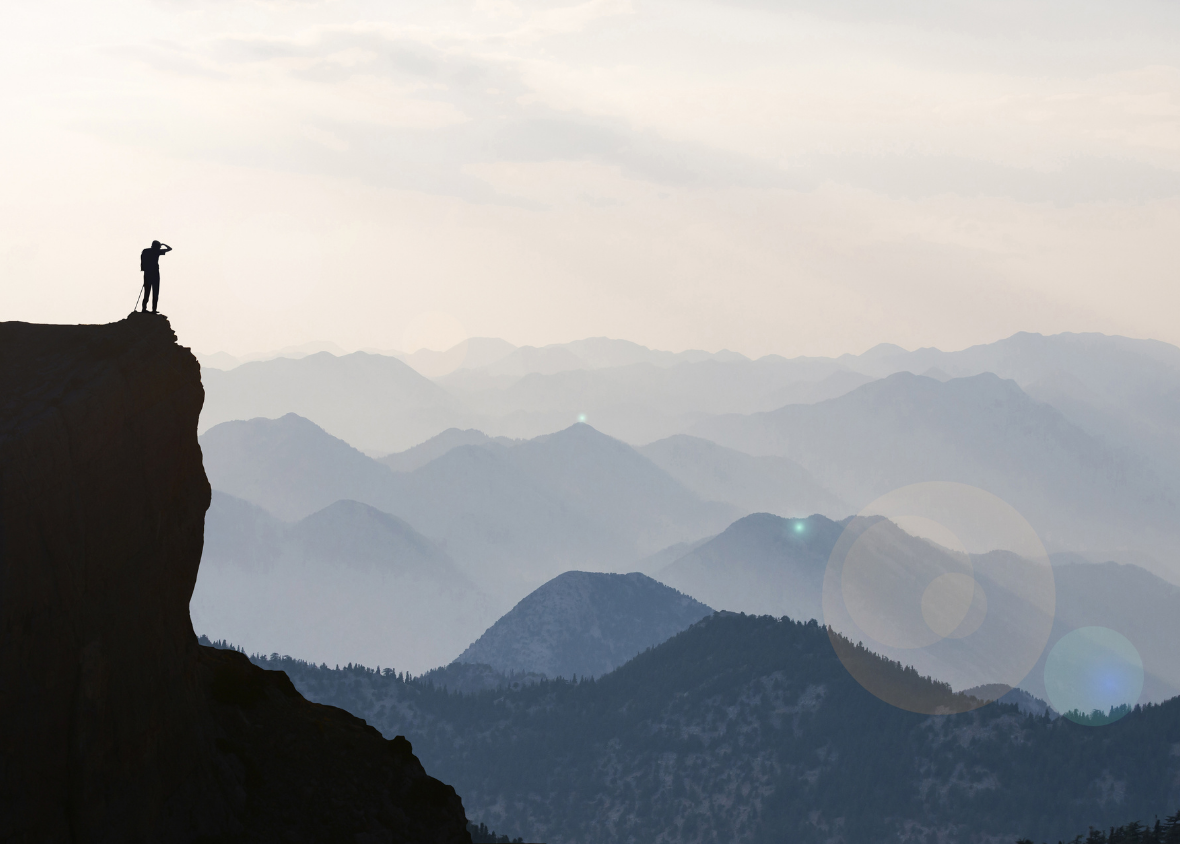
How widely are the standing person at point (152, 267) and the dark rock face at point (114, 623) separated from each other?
151 cm

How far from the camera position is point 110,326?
4944 centimetres

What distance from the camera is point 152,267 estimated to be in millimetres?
51000

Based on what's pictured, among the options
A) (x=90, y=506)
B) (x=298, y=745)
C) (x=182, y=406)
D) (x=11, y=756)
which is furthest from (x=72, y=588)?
(x=298, y=745)

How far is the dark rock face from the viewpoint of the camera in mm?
40250

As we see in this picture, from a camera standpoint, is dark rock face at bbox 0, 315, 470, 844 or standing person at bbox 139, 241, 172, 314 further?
→ standing person at bbox 139, 241, 172, 314

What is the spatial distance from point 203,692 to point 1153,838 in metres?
135

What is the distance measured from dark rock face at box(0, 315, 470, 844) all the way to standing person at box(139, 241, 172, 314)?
4.96 ft

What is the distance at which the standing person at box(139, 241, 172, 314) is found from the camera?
50.6 m

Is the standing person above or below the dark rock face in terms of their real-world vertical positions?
above

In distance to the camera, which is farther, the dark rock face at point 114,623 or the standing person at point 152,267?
the standing person at point 152,267

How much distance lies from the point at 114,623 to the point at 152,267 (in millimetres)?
16820

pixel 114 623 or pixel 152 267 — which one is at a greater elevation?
pixel 152 267

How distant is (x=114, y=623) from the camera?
44781 millimetres

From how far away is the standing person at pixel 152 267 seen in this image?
50.6 meters
